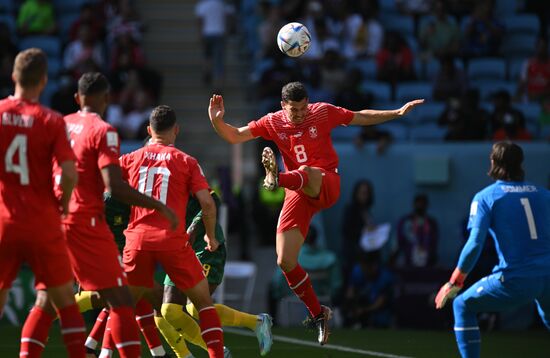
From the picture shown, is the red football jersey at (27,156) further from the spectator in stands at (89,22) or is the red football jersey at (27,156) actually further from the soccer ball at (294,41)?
the spectator in stands at (89,22)

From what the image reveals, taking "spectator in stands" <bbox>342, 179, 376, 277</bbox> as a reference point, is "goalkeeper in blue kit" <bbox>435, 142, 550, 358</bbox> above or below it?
above

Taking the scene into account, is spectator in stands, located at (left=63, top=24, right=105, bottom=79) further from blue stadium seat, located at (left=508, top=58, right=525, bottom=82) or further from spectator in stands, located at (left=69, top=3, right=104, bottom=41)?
blue stadium seat, located at (left=508, top=58, right=525, bottom=82)

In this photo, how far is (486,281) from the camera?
31.5 ft

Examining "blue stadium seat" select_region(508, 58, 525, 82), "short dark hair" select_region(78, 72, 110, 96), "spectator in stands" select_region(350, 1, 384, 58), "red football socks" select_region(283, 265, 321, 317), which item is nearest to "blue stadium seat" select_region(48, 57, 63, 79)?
"spectator in stands" select_region(350, 1, 384, 58)

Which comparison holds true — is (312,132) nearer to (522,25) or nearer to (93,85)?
(93,85)

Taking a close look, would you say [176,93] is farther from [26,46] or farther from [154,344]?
[154,344]

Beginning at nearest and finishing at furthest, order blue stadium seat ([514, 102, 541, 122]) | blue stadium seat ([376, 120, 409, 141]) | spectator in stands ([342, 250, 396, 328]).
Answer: spectator in stands ([342, 250, 396, 328])
blue stadium seat ([514, 102, 541, 122])
blue stadium seat ([376, 120, 409, 141])

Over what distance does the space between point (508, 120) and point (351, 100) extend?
2489mm

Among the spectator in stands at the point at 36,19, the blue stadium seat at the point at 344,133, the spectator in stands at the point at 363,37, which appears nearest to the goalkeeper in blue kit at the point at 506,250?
the blue stadium seat at the point at 344,133

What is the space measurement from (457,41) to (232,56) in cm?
435

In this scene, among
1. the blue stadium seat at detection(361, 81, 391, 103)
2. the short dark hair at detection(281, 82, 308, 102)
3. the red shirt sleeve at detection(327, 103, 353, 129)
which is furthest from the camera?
the blue stadium seat at detection(361, 81, 391, 103)

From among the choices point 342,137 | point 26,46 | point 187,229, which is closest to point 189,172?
point 187,229

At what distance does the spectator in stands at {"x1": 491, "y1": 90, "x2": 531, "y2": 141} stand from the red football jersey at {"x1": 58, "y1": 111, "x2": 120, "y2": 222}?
10.8 meters

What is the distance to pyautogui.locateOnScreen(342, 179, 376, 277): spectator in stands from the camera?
699 inches
